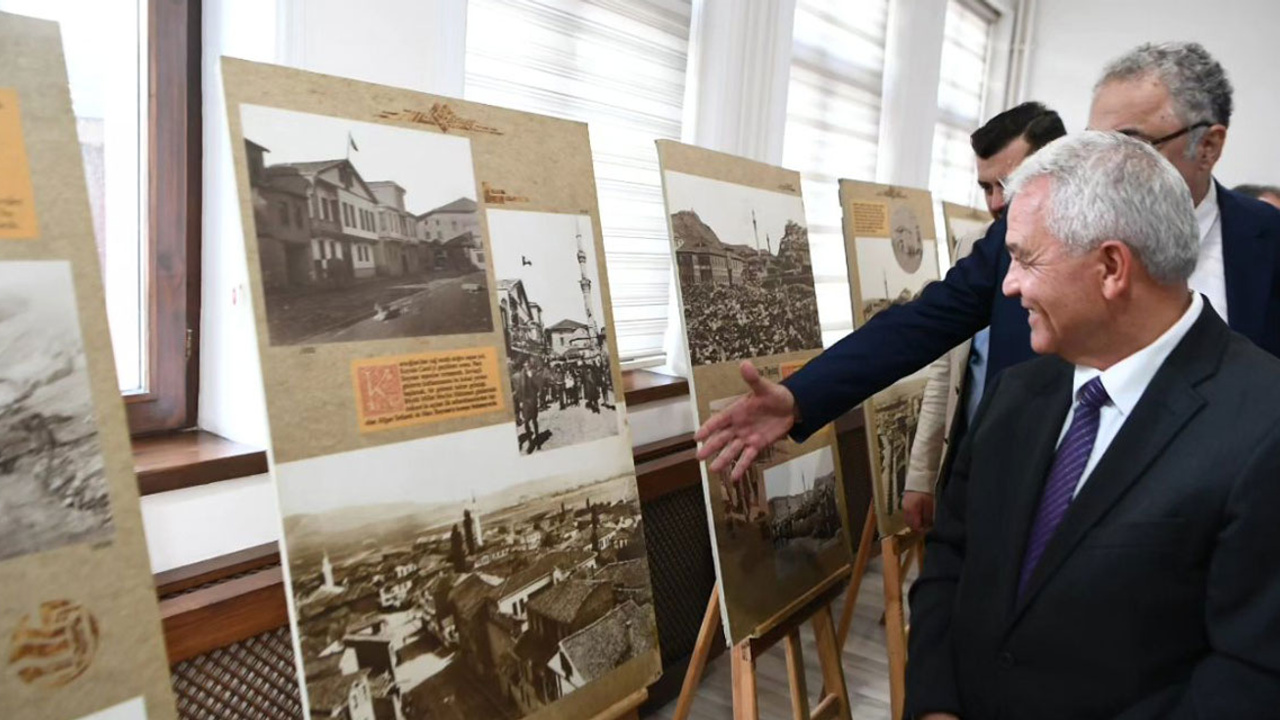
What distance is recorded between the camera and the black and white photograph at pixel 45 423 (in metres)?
0.85

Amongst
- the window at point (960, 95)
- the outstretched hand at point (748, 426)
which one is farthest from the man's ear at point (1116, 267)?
the window at point (960, 95)

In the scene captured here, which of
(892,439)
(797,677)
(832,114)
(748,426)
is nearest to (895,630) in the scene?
(797,677)

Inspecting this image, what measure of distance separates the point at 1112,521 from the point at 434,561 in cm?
100

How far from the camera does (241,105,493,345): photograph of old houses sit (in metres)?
1.11

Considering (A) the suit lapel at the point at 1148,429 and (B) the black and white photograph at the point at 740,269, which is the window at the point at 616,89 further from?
(A) the suit lapel at the point at 1148,429

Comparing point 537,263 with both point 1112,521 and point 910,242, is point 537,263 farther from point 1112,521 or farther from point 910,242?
point 910,242

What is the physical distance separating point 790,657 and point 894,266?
138 cm

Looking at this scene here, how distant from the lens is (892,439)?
2.70 metres

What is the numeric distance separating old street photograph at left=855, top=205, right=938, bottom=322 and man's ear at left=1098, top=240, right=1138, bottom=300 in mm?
1354

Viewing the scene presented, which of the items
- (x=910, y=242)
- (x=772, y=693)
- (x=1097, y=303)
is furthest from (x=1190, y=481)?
(x=772, y=693)

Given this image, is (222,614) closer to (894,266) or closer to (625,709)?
(625,709)
